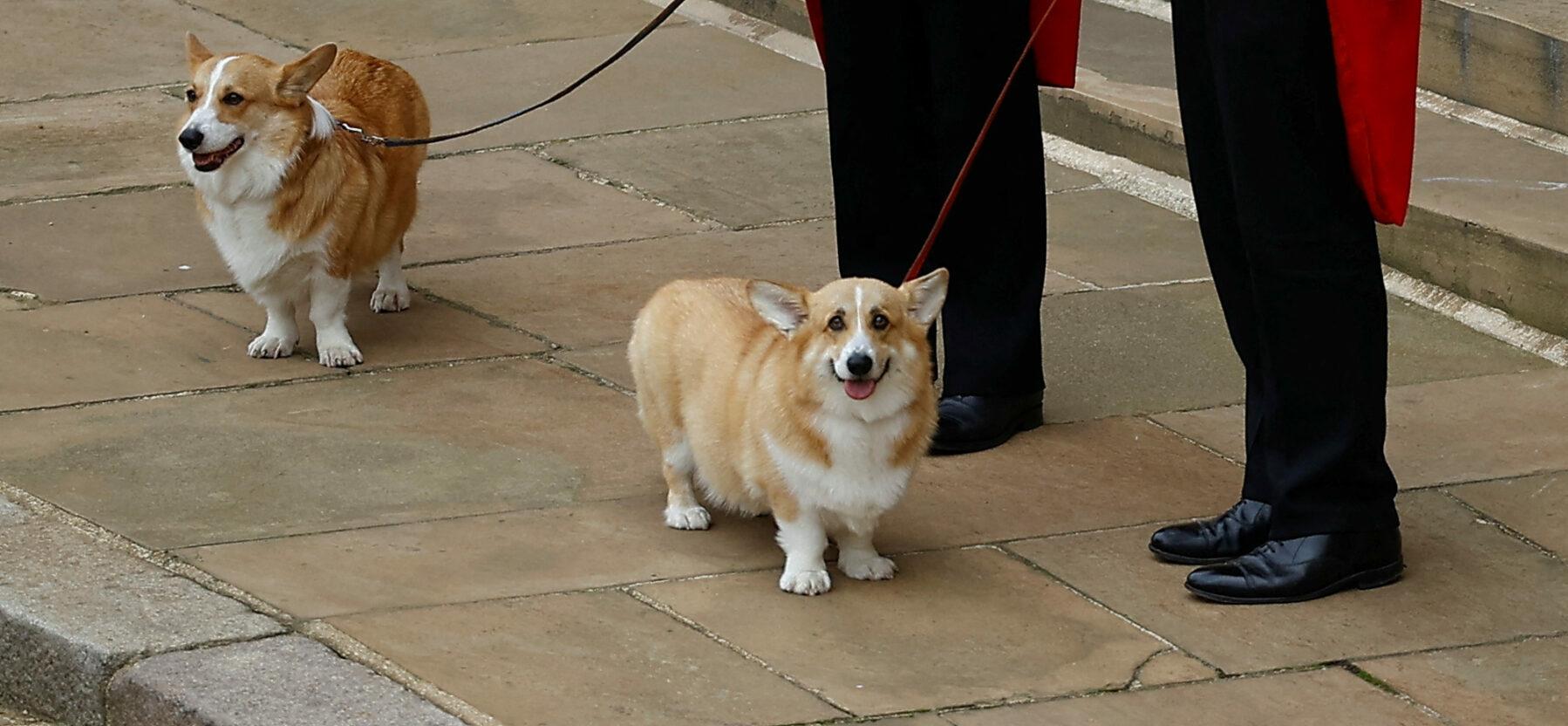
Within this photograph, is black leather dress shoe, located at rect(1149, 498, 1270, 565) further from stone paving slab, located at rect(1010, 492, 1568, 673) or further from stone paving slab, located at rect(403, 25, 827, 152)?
stone paving slab, located at rect(403, 25, 827, 152)

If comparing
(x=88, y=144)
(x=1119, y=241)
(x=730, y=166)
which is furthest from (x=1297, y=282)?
(x=88, y=144)

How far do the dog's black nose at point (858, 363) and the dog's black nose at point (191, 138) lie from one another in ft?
7.51

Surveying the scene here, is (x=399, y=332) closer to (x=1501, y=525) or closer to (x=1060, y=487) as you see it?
(x=1060, y=487)

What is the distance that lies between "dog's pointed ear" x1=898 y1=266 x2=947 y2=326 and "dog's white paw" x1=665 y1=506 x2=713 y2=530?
0.72 m

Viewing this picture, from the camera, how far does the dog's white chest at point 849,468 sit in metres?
4.65

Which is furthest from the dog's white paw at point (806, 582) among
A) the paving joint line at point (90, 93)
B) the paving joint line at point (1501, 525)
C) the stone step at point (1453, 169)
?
the paving joint line at point (90, 93)

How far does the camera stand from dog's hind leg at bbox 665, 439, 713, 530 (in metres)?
5.05

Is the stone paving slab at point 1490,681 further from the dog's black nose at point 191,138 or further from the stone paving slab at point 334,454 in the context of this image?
the dog's black nose at point 191,138

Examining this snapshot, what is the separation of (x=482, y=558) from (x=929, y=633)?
3.27ft

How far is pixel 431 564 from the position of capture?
4816mm

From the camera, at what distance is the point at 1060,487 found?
5355 millimetres

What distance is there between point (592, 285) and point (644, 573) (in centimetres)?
221

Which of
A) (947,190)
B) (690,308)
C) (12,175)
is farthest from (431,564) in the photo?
(12,175)

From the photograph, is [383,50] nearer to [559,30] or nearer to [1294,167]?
[559,30]
